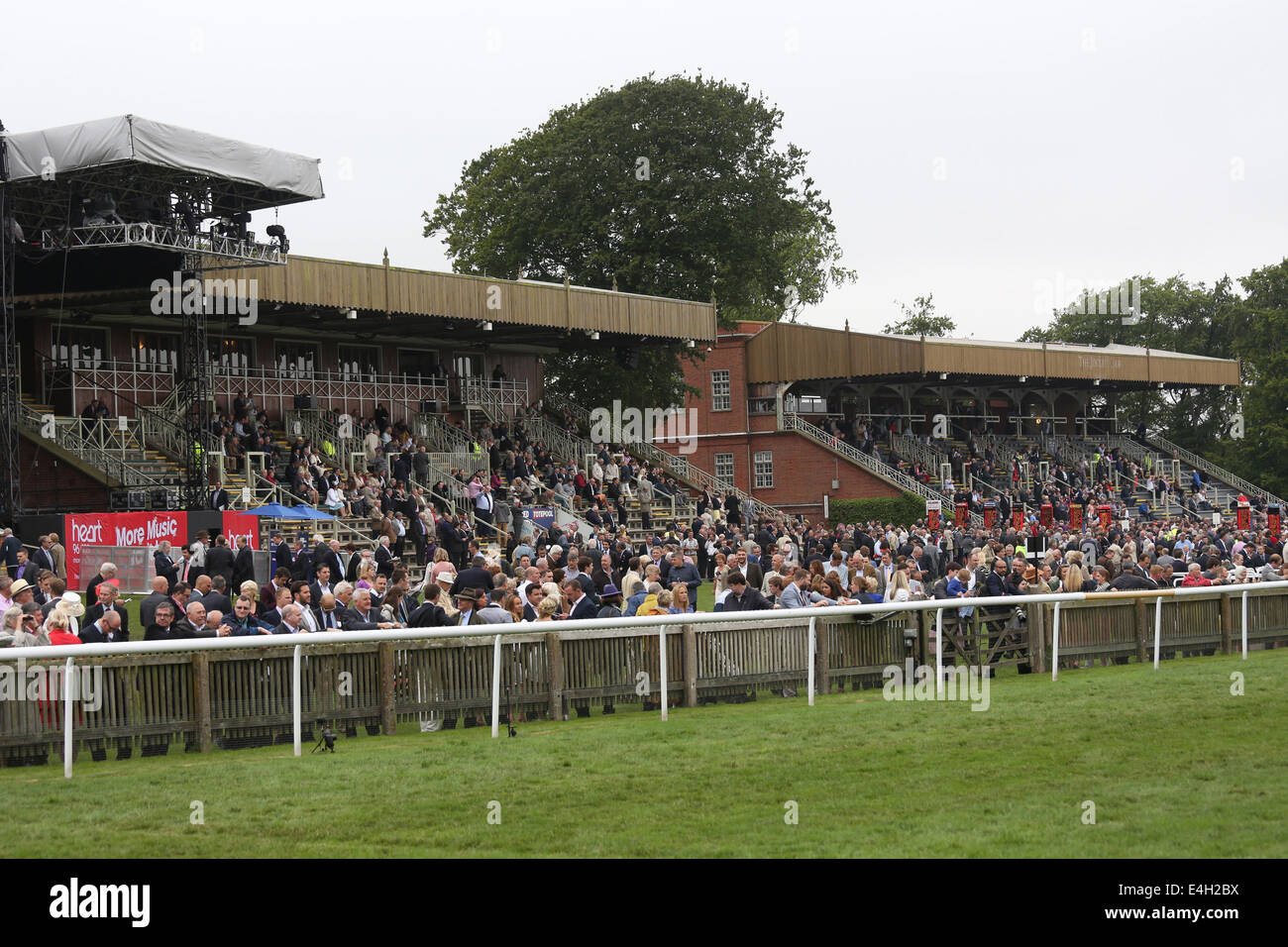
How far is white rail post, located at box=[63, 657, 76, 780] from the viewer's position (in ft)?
32.6

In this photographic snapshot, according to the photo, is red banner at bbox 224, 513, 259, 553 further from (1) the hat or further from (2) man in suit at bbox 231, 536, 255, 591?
(1) the hat

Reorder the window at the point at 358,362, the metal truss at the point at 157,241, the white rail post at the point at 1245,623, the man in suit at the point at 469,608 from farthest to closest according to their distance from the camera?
the window at the point at 358,362, the metal truss at the point at 157,241, the white rail post at the point at 1245,623, the man in suit at the point at 469,608

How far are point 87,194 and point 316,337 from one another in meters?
9.96

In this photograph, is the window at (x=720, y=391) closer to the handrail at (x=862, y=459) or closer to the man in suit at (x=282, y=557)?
the handrail at (x=862, y=459)

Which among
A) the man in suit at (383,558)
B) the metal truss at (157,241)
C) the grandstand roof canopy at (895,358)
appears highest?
A: the metal truss at (157,241)

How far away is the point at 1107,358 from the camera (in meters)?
52.4

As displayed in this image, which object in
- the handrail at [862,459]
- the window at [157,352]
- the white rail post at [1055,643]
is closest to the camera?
the white rail post at [1055,643]

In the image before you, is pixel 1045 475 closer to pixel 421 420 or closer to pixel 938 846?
pixel 421 420

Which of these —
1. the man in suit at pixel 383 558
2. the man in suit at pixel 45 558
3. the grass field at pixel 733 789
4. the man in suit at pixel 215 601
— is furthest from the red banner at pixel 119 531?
the grass field at pixel 733 789

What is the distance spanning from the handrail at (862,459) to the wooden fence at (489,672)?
27.3 metres

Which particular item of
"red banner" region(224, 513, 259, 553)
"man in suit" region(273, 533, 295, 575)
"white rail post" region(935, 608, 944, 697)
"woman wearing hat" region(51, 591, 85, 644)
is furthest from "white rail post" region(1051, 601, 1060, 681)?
"red banner" region(224, 513, 259, 553)

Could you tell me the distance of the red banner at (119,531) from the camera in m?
22.5

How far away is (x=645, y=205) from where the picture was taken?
142ft
